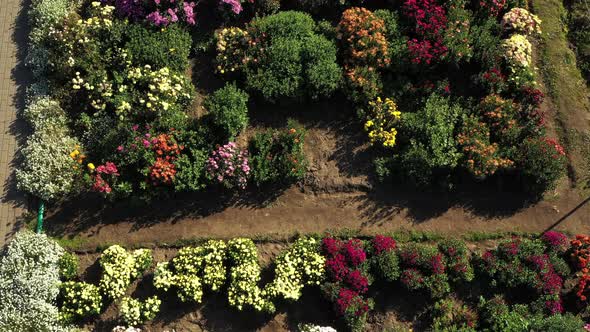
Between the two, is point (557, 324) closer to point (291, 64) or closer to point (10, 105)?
point (291, 64)

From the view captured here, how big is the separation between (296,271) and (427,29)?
30.1 feet

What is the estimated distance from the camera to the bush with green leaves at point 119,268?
664 inches

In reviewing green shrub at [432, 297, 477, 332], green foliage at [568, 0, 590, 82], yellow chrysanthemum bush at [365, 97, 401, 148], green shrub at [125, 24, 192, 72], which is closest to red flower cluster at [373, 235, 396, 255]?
green shrub at [432, 297, 477, 332]

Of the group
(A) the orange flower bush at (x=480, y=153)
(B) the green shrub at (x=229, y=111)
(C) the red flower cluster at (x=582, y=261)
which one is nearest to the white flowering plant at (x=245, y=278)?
(B) the green shrub at (x=229, y=111)

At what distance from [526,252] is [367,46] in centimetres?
828

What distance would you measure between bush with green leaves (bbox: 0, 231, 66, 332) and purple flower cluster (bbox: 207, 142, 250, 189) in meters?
5.58

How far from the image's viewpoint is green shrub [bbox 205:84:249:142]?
17703mm

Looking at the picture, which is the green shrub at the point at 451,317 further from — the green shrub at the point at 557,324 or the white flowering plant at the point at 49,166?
the white flowering plant at the point at 49,166

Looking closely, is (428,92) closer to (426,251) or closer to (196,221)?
(426,251)

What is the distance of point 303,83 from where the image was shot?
18.2m

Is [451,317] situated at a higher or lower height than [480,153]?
lower

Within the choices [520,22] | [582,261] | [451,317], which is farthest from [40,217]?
[520,22]

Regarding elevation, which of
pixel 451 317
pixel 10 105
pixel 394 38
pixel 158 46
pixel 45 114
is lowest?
pixel 451 317

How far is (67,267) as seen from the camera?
17188mm
